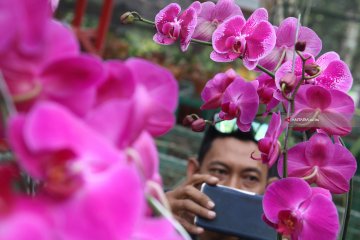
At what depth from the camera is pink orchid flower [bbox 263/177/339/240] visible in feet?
1.24

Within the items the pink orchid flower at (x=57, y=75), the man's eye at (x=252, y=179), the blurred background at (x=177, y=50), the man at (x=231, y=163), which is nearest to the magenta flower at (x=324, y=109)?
the pink orchid flower at (x=57, y=75)

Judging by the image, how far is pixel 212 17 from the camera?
51cm

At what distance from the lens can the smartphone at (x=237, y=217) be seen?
523mm

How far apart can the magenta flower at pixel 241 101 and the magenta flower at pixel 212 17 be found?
62mm

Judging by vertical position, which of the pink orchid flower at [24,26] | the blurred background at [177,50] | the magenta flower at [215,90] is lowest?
the blurred background at [177,50]

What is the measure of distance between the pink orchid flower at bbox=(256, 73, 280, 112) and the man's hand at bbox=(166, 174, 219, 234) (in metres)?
Answer: 0.11

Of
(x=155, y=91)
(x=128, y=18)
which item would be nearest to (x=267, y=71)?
(x=128, y=18)

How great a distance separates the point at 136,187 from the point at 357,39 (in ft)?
15.7

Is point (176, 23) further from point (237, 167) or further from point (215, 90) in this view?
point (237, 167)

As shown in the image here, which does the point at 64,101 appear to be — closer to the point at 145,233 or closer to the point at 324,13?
the point at 145,233

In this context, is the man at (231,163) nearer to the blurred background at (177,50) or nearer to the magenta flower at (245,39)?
the blurred background at (177,50)

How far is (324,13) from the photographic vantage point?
145 inches

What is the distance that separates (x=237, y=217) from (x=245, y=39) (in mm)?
178

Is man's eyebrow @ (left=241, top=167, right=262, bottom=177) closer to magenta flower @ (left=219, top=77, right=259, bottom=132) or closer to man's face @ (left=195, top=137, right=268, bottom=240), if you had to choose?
man's face @ (left=195, top=137, right=268, bottom=240)
